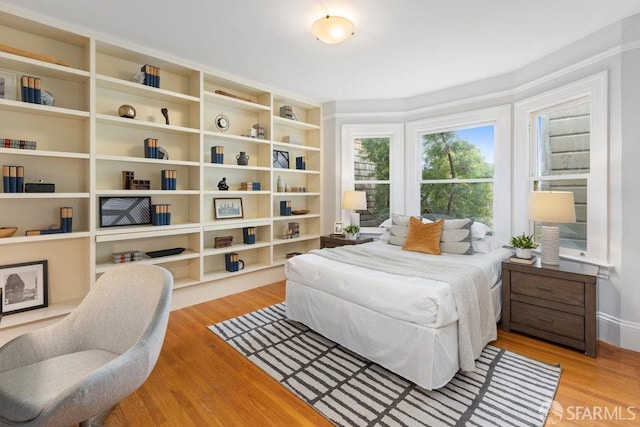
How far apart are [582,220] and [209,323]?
12.3 feet

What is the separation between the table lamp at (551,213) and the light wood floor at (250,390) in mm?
785

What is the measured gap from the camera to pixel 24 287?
8.49 ft

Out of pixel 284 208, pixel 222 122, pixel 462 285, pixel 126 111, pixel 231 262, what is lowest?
pixel 231 262

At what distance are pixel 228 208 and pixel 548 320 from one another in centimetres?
361

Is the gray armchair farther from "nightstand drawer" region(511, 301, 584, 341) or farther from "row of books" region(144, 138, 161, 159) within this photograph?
"nightstand drawer" region(511, 301, 584, 341)

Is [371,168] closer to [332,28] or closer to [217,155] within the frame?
[217,155]

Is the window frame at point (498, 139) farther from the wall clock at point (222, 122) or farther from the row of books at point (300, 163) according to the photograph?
the wall clock at point (222, 122)

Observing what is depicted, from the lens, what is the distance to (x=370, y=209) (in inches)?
185

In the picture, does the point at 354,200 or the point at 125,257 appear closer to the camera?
the point at 125,257

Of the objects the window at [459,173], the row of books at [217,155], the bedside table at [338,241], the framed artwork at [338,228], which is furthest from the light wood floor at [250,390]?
the framed artwork at [338,228]

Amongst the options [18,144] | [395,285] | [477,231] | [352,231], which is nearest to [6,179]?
[18,144]

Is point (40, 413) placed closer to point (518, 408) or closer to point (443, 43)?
point (518, 408)

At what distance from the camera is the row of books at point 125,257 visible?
300 centimetres

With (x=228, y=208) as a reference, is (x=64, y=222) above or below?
below
